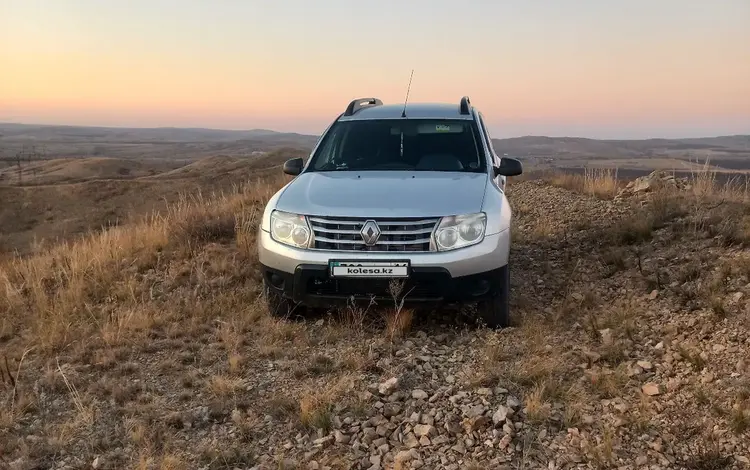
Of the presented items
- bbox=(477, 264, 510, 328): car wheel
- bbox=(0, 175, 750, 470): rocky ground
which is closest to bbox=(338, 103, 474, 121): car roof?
bbox=(0, 175, 750, 470): rocky ground

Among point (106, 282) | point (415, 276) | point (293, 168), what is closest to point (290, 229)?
point (415, 276)

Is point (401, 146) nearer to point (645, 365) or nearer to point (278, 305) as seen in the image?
point (278, 305)

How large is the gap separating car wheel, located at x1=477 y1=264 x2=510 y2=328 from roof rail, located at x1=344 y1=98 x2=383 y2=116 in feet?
8.91

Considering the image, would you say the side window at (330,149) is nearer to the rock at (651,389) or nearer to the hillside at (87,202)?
the rock at (651,389)

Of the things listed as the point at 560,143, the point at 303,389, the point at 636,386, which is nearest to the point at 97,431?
the point at 303,389

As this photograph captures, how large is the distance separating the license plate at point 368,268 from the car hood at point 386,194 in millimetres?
339

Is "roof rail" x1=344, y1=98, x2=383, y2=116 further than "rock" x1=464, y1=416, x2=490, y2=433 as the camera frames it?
Yes

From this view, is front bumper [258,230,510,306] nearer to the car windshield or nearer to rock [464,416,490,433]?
rock [464,416,490,433]

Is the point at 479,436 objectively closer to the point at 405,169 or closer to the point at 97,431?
the point at 97,431

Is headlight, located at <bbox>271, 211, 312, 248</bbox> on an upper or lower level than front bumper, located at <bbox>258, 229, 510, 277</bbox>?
upper

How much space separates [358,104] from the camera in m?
6.48

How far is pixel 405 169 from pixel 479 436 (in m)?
2.77

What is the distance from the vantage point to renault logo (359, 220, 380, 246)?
3.94m

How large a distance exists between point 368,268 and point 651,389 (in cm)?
190
